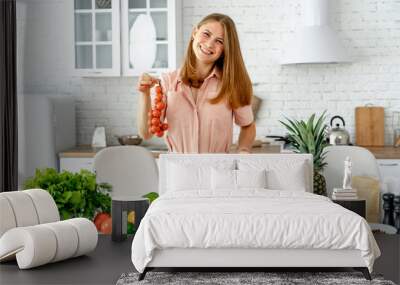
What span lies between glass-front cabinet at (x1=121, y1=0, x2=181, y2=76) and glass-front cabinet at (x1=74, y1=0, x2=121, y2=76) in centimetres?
9

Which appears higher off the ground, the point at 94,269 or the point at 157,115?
the point at 157,115

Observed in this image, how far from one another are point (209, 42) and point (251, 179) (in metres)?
0.82

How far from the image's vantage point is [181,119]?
4.26 m

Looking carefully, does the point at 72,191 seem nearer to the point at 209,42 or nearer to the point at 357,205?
the point at 209,42

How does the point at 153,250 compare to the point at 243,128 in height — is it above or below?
below

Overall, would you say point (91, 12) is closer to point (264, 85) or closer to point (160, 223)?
point (264, 85)

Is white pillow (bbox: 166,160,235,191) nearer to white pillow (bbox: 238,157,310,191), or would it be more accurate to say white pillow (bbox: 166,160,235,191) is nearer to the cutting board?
white pillow (bbox: 238,157,310,191)

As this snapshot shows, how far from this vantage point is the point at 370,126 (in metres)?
7.59

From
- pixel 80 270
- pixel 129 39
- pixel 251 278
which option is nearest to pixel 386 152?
pixel 129 39

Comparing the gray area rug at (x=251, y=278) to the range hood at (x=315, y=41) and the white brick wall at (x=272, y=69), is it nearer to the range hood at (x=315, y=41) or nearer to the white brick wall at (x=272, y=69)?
the range hood at (x=315, y=41)

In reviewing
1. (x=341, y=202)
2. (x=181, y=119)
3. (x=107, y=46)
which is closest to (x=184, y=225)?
A: (x=181, y=119)

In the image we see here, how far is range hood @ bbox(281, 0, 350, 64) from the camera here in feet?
24.0

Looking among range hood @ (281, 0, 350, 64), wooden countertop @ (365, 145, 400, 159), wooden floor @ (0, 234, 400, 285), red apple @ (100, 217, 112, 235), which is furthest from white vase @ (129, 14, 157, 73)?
wooden floor @ (0, 234, 400, 285)

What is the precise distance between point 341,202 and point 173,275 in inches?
51.0
